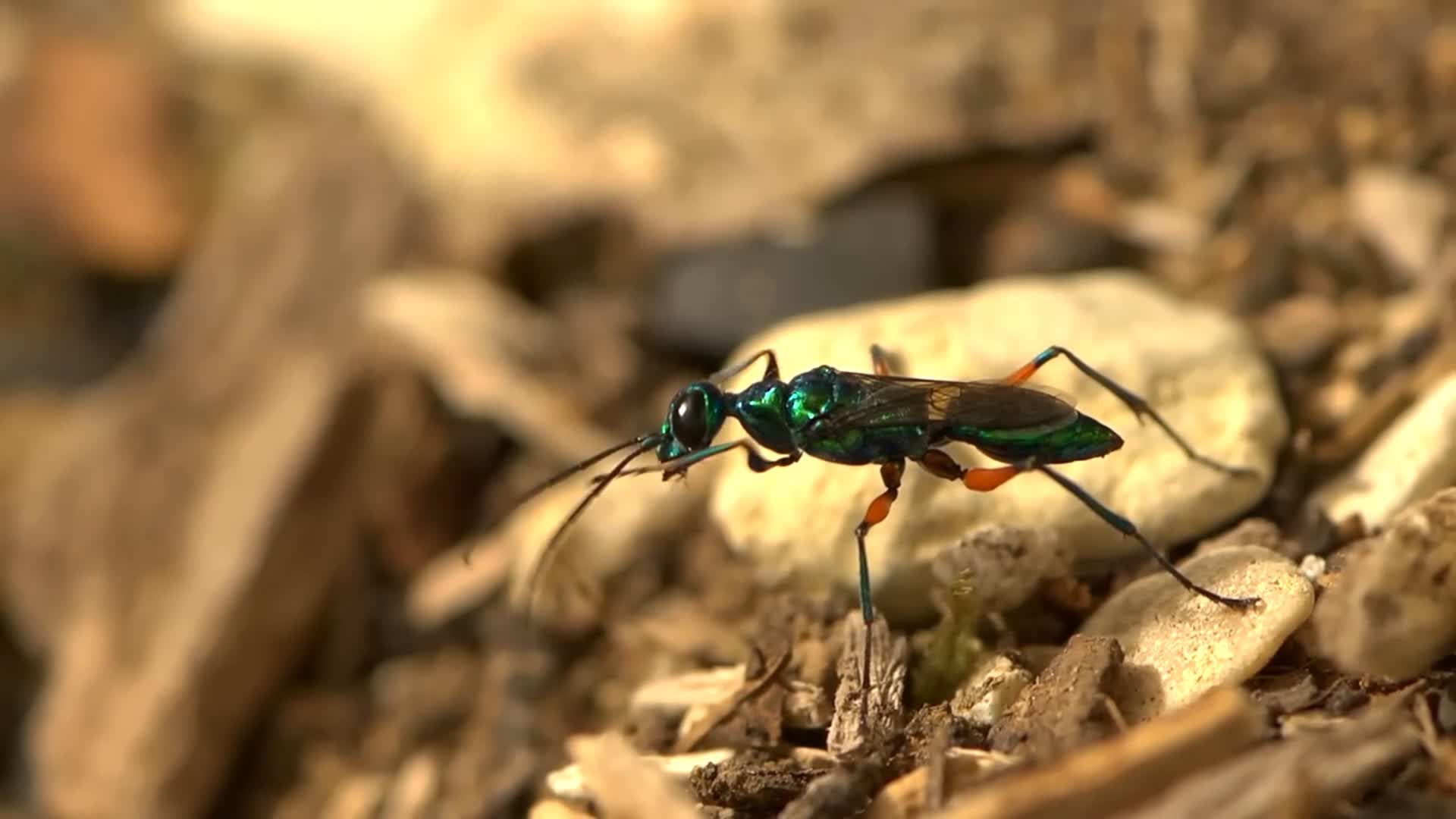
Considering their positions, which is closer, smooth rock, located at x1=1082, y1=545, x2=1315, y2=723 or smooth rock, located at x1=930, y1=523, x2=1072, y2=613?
smooth rock, located at x1=1082, y1=545, x2=1315, y2=723

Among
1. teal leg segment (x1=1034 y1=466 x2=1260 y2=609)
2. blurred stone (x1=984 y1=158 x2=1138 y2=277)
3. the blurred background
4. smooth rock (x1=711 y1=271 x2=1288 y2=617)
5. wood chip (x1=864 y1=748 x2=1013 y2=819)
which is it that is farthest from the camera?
blurred stone (x1=984 y1=158 x2=1138 y2=277)

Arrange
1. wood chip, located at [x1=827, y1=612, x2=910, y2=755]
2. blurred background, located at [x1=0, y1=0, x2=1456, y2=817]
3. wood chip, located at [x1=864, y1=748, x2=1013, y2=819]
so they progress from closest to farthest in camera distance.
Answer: wood chip, located at [x1=864, y1=748, x2=1013, y2=819] < wood chip, located at [x1=827, y1=612, x2=910, y2=755] < blurred background, located at [x1=0, y1=0, x2=1456, y2=817]

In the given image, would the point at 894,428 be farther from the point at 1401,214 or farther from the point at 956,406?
the point at 1401,214

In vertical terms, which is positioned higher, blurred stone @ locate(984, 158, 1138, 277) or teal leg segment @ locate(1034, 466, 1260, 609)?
blurred stone @ locate(984, 158, 1138, 277)

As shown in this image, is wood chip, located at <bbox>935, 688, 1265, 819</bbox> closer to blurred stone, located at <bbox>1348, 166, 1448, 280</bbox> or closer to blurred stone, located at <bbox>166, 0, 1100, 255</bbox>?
blurred stone, located at <bbox>1348, 166, 1448, 280</bbox>

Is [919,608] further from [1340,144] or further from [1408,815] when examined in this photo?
[1340,144]

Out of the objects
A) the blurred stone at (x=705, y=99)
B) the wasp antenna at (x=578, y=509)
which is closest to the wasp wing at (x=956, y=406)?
the wasp antenna at (x=578, y=509)

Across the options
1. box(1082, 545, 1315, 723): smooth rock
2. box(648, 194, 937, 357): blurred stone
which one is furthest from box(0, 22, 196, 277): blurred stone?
box(1082, 545, 1315, 723): smooth rock

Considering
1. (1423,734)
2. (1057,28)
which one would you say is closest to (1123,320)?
(1423,734)
